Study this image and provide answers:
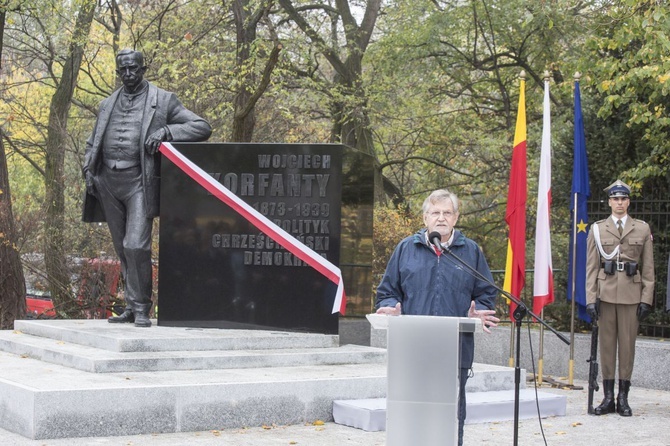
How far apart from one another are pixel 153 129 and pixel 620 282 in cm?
512

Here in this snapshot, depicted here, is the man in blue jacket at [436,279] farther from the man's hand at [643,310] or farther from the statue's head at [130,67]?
the statue's head at [130,67]

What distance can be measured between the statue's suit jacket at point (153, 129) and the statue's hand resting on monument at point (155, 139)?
55 millimetres

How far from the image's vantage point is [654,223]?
13336mm

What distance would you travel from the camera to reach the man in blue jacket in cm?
598

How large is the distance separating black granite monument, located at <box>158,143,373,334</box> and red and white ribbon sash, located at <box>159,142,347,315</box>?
15 cm

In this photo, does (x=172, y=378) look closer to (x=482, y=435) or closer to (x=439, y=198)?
(x=482, y=435)

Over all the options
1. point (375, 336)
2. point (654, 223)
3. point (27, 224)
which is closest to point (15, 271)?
point (27, 224)

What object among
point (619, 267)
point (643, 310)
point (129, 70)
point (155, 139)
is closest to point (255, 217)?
point (155, 139)

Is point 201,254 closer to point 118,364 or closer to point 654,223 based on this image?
point 118,364

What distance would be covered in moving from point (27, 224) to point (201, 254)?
6.54 m

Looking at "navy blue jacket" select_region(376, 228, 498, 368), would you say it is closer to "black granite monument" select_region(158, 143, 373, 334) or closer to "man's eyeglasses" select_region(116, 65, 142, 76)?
"black granite monument" select_region(158, 143, 373, 334)

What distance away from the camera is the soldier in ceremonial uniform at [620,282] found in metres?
10.1

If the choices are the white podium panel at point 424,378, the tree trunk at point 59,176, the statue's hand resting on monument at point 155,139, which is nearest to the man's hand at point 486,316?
the white podium panel at point 424,378

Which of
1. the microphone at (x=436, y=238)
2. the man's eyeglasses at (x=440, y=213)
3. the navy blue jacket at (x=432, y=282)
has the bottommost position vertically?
the navy blue jacket at (x=432, y=282)
